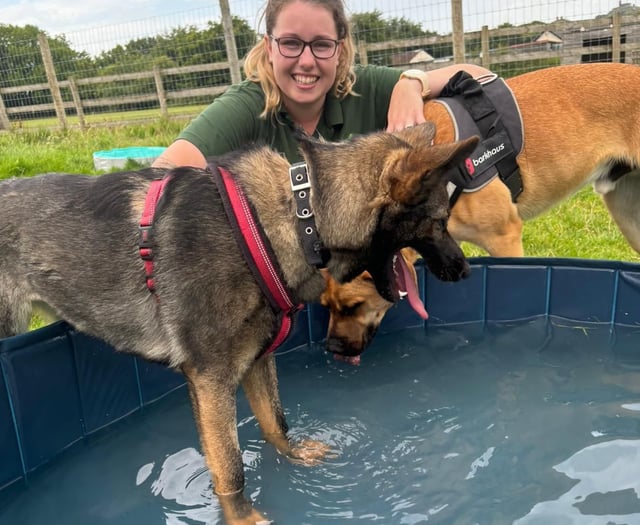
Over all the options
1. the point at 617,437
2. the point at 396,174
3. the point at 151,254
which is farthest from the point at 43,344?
the point at 617,437

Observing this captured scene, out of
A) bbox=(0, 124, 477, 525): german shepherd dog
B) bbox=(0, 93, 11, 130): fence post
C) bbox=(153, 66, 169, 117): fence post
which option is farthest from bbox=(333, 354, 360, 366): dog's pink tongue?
bbox=(0, 93, 11, 130): fence post

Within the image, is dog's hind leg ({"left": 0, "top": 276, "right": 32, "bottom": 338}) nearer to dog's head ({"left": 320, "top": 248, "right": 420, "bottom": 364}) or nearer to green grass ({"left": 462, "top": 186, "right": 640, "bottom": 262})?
dog's head ({"left": 320, "top": 248, "right": 420, "bottom": 364})

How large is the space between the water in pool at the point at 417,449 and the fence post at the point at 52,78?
1168 centimetres

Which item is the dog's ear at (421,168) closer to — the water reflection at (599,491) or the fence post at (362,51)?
the water reflection at (599,491)

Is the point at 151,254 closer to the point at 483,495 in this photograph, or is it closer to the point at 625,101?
the point at 483,495

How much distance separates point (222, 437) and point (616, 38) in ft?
35.8

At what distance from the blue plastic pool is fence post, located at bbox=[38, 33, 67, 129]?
11603mm

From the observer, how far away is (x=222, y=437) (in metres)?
2.51

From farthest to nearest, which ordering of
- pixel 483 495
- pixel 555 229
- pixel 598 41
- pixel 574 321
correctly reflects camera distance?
pixel 598 41 < pixel 555 229 < pixel 574 321 < pixel 483 495

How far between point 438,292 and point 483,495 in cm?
149

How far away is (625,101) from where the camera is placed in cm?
404

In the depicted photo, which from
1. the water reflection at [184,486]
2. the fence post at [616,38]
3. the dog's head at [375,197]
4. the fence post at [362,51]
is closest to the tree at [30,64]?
the fence post at [362,51]

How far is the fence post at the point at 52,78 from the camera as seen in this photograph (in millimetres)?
13680

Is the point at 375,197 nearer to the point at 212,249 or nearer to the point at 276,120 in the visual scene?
the point at 212,249
